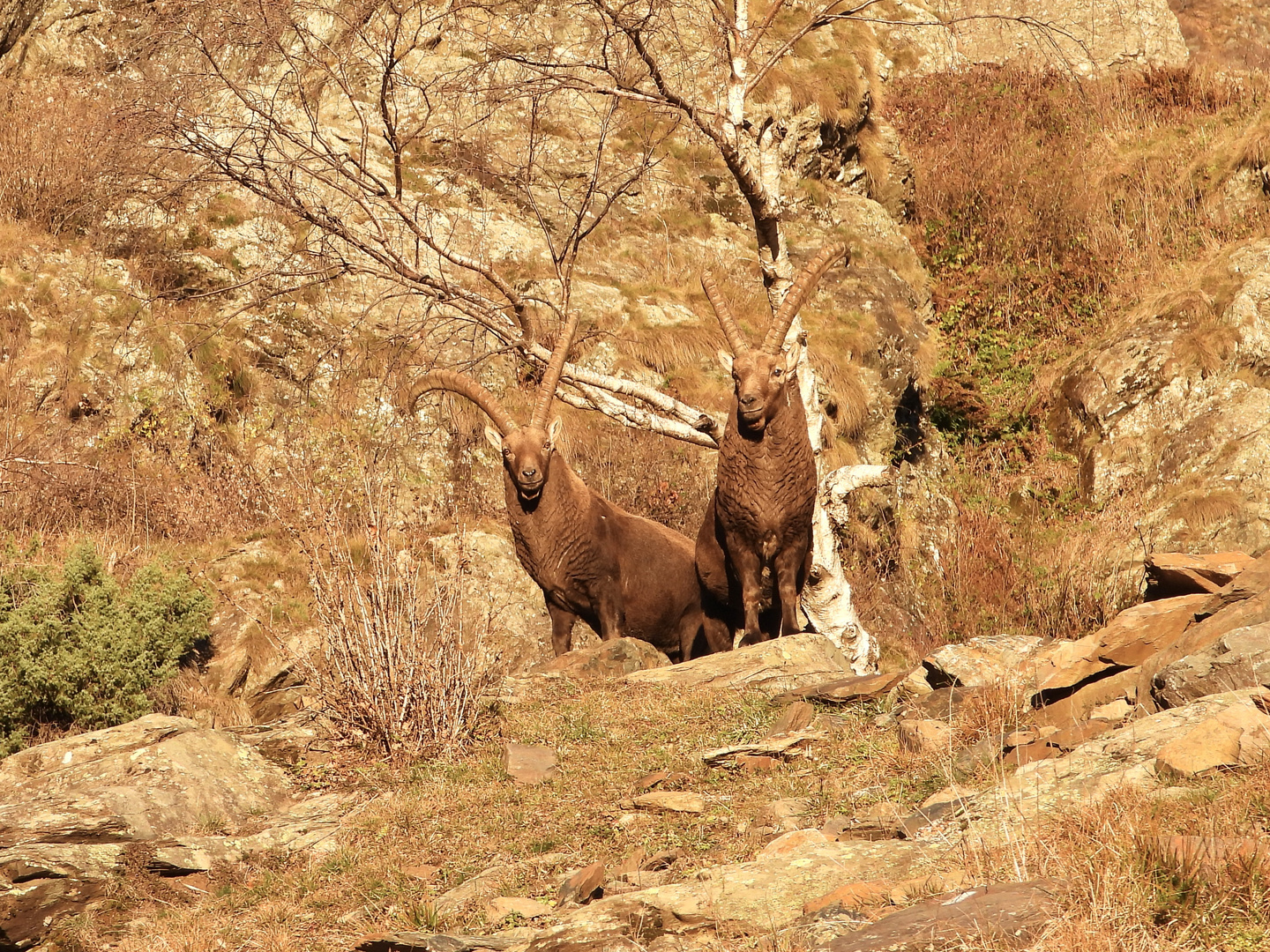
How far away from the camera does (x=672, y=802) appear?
537 centimetres

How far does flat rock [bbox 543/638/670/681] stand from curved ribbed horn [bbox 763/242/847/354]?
245 centimetres

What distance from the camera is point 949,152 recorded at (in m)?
18.8

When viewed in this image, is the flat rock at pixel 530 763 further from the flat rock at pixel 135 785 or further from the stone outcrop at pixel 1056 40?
the stone outcrop at pixel 1056 40

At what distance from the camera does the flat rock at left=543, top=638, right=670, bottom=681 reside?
8.10 metres

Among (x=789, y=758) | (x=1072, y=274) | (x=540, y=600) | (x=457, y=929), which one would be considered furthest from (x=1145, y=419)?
(x=457, y=929)

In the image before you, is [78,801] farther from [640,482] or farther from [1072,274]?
[1072,274]

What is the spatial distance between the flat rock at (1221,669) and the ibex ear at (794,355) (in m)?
4.42

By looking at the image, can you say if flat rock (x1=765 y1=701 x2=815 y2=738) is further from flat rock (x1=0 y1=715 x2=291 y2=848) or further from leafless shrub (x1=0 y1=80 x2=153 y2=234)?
leafless shrub (x1=0 y1=80 x2=153 y2=234)

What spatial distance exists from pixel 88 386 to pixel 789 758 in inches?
410

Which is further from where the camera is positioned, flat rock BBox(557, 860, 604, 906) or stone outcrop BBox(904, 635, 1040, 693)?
stone outcrop BBox(904, 635, 1040, 693)

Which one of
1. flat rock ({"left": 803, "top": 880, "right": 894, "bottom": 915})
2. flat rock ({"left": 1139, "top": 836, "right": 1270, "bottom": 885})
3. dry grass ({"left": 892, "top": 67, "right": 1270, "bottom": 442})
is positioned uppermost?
dry grass ({"left": 892, "top": 67, "right": 1270, "bottom": 442})

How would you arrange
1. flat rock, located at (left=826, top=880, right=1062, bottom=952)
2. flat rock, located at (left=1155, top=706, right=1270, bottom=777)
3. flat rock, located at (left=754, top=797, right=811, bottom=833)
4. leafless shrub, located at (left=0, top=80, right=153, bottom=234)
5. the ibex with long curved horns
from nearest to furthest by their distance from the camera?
flat rock, located at (left=826, top=880, right=1062, bottom=952), flat rock, located at (left=1155, top=706, right=1270, bottom=777), flat rock, located at (left=754, top=797, right=811, bottom=833), the ibex with long curved horns, leafless shrub, located at (left=0, top=80, right=153, bottom=234)

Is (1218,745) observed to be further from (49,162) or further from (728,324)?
A: (49,162)

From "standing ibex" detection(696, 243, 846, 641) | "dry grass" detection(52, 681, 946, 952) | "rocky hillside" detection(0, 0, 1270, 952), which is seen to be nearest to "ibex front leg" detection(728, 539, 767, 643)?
"standing ibex" detection(696, 243, 846, 641)
